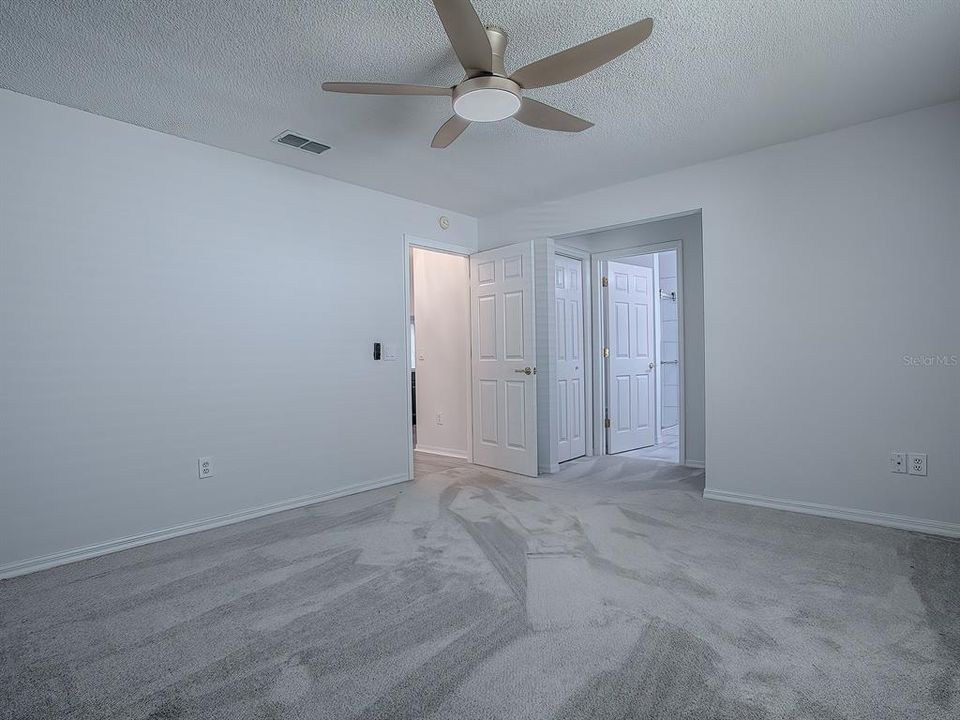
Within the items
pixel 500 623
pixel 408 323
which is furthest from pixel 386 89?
pixel 408 323

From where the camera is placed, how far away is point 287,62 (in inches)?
92.0

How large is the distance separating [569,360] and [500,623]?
130 inches

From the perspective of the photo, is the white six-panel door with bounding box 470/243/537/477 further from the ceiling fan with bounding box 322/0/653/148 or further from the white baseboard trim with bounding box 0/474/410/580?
the ceiling fan with bounding box 322/0/653/148

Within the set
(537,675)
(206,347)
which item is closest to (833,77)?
(537,675)

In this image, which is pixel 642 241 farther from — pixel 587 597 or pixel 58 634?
pixel 58 634

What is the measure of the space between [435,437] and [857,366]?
3785 millimetres

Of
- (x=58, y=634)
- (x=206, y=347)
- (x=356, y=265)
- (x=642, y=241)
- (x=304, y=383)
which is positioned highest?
(x=642, y=241)

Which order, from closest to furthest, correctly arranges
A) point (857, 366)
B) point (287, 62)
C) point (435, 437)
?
1. point (287, 62)
2. point (857, 366)
3. point (435, 437)

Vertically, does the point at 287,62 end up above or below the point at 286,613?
above

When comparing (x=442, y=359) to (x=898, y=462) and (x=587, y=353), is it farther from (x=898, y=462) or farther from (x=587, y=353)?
(x=898, y=462)

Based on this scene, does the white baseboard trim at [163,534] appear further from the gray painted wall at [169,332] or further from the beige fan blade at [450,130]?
the beige fan blade at [450,130]

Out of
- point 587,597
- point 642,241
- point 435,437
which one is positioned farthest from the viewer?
point 435,437

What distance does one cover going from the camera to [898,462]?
298 centimetres

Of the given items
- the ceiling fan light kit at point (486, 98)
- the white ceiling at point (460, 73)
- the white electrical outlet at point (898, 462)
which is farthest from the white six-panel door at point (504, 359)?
the white electrical outlet at point (898, 462)
